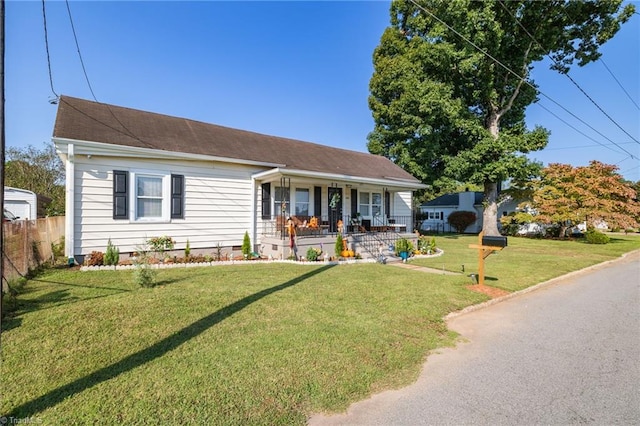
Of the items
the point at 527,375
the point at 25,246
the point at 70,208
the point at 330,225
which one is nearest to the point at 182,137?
the point at 70,208

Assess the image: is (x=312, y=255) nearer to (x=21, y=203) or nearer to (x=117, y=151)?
(x=117, y=151)

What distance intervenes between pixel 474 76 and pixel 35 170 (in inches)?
1394

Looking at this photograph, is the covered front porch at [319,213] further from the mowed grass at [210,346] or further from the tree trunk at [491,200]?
the tree trunk at [491,200]

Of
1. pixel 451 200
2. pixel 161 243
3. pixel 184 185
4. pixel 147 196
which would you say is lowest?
pixel 161 243

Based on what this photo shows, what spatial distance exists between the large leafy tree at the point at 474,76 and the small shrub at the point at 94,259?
18.6 meters

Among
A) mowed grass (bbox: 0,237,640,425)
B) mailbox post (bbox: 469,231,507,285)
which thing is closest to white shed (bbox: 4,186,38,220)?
mowed grass (bbox: 0,237,640,425)

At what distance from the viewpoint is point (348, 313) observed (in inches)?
207

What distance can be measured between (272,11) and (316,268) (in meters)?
9.78

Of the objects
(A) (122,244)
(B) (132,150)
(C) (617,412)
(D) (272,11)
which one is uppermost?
(D) (272,11)

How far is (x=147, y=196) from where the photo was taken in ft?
32.0

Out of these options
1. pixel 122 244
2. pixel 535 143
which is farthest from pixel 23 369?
pixel 535 143

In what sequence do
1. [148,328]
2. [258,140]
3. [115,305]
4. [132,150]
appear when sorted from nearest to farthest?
[148,328], [115,305], [132,150], [258,140]

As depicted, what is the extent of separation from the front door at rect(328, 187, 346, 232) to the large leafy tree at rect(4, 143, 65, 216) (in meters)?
24.1

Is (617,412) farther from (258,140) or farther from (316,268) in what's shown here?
(258,140)
